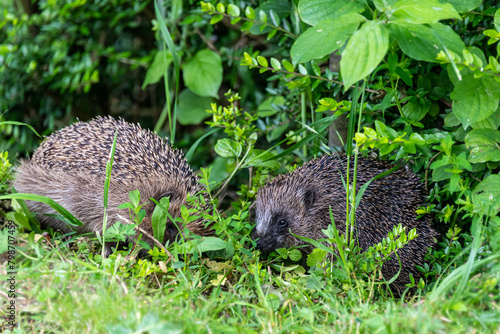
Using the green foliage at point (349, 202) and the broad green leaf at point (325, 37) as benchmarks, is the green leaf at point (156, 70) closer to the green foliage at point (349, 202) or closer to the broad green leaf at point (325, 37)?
the green foliage at point (349, 202)

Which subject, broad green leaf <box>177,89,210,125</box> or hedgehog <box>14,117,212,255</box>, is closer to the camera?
hedgehog <box>14,117,212,255</box>

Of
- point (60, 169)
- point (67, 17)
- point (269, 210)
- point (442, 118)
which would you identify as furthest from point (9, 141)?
point (442, 118)

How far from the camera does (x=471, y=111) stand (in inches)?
115

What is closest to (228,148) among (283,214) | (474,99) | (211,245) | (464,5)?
(283,214)

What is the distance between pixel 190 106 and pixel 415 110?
2780mm

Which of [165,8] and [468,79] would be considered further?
[165,8]

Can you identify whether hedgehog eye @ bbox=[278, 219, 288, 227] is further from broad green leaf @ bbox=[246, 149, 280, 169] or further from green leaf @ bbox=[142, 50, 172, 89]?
green leaf @ bbox=[142, 50, 172, 89]

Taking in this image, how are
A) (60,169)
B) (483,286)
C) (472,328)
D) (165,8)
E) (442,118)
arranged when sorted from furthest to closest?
(165,8) < (60,169) < (442,118) < (483,286) < (472,328)

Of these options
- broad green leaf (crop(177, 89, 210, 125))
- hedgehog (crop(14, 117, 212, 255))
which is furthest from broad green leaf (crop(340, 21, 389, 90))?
broad green leaf (crop(177, 89, 210, 125))

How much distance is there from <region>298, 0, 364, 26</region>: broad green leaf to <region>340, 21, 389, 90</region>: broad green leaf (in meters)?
0.50

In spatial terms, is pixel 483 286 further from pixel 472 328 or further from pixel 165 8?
pixel 165 8

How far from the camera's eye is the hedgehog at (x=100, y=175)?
3.78m

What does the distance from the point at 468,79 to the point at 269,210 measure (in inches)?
63.4

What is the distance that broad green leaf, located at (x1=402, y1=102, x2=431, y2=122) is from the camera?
135 inches
